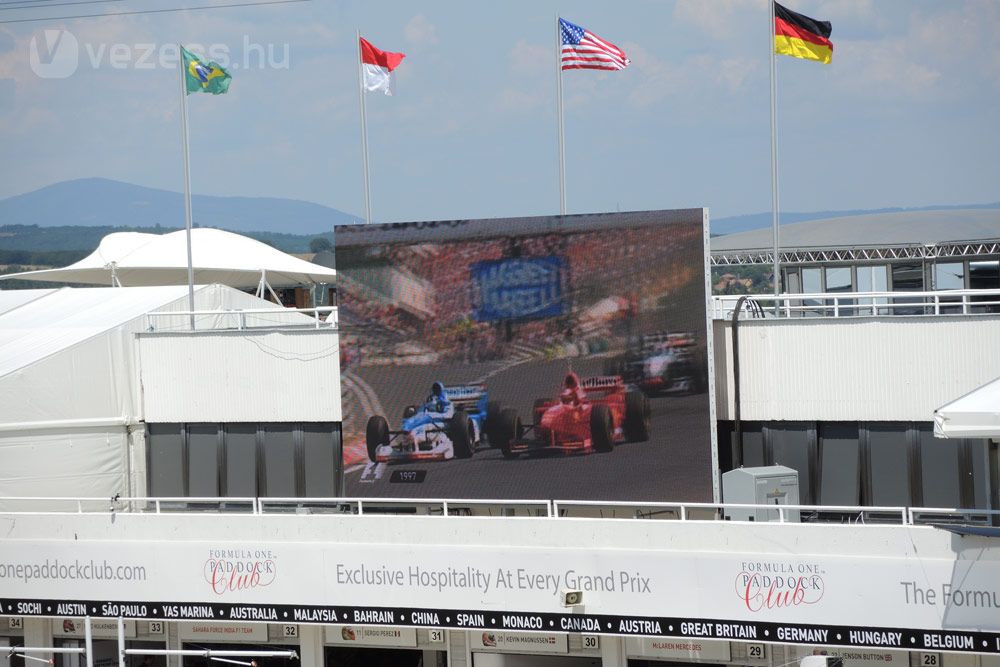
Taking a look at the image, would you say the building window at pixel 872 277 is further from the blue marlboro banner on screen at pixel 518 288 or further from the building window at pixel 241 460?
the building window at pixel 241 460

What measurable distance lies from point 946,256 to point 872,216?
11690mm

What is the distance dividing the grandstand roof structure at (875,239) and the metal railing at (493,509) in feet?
75.1

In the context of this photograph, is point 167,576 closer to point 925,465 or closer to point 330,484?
point 330,484

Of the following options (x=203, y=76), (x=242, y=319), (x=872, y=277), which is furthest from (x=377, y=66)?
(x=872, y=277)

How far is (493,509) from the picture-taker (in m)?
21.2

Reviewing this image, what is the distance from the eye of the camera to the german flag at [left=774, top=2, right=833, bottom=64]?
2386 centimetres

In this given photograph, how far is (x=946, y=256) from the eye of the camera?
40844mm

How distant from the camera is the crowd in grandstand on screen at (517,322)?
19.2 metres

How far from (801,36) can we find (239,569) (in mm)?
14223

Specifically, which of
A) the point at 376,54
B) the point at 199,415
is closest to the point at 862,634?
→ the point at 199,415

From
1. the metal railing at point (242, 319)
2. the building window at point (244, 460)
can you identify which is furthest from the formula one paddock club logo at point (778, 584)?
the metal railing at point (242, 319)

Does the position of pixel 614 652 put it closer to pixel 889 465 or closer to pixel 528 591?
pixel 528 591

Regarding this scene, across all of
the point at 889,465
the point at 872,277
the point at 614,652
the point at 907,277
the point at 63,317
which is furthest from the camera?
the point at 872,277

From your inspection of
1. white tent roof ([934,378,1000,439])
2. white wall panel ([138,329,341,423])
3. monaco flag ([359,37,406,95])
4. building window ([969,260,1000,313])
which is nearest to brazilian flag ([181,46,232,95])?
monaco flag ([359,37,406,95])
